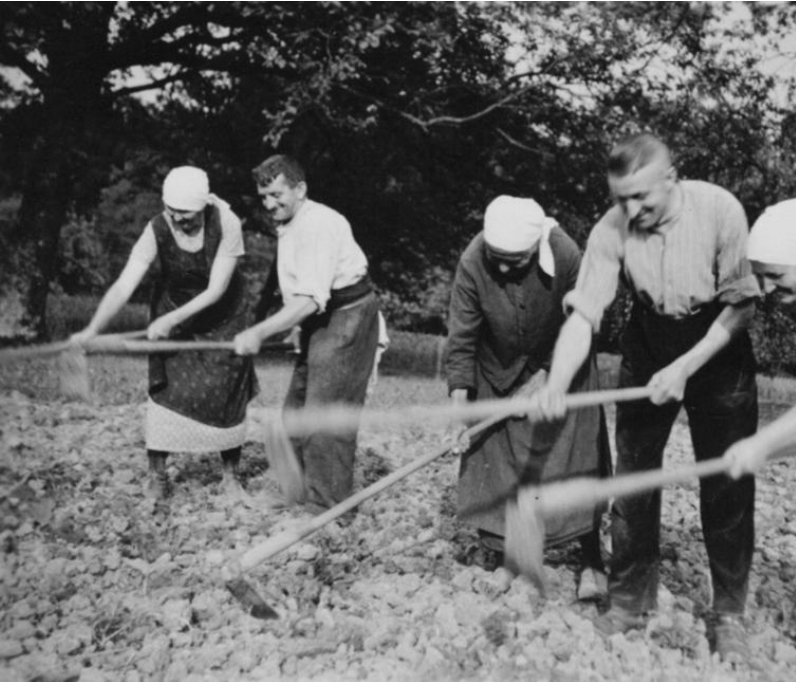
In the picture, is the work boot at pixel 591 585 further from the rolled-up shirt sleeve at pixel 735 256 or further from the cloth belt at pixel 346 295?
the cloth belt at pixel 346 295

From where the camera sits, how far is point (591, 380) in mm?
4355

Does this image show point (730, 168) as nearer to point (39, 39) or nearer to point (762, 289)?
point (39, 39)

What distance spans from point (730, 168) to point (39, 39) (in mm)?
10471

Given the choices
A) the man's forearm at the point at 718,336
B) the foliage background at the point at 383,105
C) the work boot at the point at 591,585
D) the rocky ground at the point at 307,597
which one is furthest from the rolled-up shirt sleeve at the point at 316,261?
the foliage background at the point at 383,105

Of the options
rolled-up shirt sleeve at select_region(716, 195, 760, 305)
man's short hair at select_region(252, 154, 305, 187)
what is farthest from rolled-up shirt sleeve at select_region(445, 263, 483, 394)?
rolled-up shirt sleeve at select_region(716, 195, 760, 305)

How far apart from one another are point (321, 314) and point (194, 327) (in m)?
0.90

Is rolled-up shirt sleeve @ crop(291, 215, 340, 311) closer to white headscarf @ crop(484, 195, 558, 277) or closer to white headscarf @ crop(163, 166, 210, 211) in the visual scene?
white headscarf @ crop(163, 166, 210, 211)

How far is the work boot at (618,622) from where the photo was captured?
381 cm

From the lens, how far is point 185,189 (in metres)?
4.95

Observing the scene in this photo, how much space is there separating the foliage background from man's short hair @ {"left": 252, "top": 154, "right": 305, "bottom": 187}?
756cm

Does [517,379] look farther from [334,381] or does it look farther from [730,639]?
[730,639]

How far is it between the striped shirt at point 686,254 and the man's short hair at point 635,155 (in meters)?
0.22

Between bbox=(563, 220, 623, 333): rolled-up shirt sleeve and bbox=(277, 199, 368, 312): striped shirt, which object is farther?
bbox=(277, 199, 368, 312): striped shirt

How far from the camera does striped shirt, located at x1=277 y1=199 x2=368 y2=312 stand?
470 centimetres
